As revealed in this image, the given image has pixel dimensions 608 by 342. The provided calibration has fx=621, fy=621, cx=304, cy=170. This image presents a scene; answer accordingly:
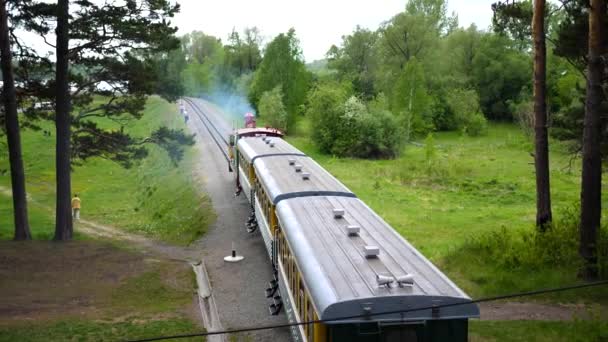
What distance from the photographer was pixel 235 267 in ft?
58.0

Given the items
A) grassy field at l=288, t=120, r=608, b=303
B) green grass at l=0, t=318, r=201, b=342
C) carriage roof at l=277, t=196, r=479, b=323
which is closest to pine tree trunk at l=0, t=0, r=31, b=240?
green grass at l=0, t=318, r=201, b=342

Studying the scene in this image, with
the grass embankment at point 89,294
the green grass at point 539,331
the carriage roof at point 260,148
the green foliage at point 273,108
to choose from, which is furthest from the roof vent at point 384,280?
the green foliage at point 273,108

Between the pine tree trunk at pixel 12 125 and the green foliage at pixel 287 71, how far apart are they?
31270mm

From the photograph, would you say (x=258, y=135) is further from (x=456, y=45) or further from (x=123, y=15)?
(x=456, y=45)

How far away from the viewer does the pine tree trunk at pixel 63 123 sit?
20.4 meters

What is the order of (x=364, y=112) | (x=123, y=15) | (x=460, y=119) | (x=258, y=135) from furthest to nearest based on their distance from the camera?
(x=460, y=119) < (x=364, y=112) < (x=258, y=135) < (x=123, y=15)

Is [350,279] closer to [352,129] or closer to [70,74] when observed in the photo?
[70,74]

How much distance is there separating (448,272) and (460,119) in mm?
44166

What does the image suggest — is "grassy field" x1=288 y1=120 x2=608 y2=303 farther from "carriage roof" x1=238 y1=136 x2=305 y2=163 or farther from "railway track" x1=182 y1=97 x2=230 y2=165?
"railway track" x1=182 y1=97 x2=230 y2=165

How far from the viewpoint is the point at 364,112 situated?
138 feet

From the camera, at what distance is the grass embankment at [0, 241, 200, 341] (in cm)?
1241

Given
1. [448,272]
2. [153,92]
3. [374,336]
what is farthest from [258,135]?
[374,336]

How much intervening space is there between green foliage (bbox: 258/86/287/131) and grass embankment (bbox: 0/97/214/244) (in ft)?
29.8

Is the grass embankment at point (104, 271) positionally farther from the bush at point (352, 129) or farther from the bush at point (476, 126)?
the bush at point (476, 126)
